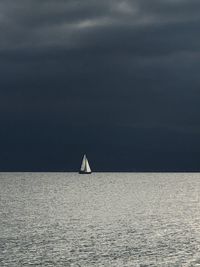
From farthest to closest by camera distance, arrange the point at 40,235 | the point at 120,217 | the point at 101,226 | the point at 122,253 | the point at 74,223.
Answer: the point at 120,217 < the point at 74,223 < the point at 101,226 < the point at 40,235 < the point at 122,253

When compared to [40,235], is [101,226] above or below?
above

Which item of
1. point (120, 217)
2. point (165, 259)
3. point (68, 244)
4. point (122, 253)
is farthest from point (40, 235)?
point (120, 217)

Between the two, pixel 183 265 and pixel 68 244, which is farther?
pixel 68 244

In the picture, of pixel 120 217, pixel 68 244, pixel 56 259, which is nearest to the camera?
pixel 56 259

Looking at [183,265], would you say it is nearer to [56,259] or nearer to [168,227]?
[56,259]

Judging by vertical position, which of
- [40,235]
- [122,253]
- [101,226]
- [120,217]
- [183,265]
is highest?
[120,217]

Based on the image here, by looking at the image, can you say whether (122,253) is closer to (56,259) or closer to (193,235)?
(56,259)

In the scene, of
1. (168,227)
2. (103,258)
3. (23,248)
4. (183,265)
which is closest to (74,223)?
(168,227)

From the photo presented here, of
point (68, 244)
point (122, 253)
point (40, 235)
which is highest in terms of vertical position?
point (40, 235)

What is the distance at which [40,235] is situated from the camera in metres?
85.0

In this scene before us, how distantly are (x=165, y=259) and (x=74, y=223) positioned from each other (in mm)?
44182

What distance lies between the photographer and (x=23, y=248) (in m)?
70.8

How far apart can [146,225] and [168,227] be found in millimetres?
4158

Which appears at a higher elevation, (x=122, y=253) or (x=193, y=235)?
(x=193, y=235)
